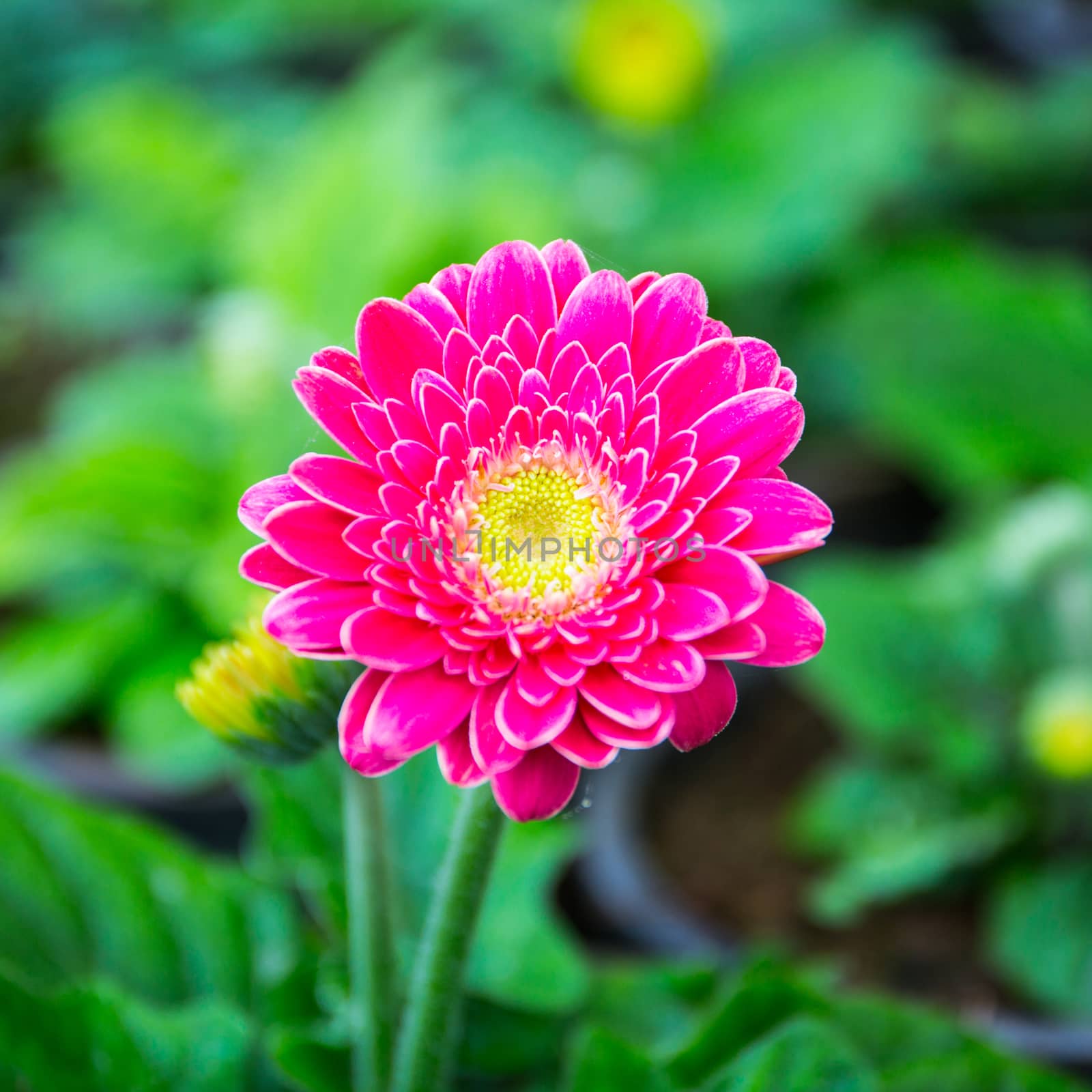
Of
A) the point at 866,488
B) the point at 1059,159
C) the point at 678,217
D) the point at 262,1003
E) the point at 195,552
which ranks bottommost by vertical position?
the point at 262,1003

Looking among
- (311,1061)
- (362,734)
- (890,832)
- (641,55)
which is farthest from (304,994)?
(641,55)

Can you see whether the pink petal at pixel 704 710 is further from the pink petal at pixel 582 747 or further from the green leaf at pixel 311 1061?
the green leaf at pixel 311 1061

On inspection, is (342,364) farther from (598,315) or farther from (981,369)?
(981,369)

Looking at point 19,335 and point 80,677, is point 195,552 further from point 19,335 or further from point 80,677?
point 19,335

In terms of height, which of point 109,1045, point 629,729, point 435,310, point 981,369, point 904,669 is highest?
point 981,369

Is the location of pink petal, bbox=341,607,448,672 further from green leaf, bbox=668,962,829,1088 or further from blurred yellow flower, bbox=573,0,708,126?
blurred yellow flower, bbox=573,0,708,126

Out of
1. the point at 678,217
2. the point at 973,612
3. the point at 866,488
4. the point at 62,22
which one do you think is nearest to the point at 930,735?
the point at 973,612

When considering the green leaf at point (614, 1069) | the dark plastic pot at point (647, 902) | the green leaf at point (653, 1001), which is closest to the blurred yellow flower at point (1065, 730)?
the dark plastic pot at point (647, 902)
